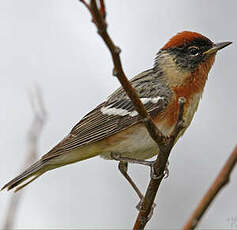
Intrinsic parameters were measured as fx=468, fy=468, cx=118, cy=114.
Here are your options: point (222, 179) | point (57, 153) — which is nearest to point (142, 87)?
point (57, 153)

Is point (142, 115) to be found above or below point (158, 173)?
above

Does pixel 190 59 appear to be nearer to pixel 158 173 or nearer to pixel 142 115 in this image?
pixel 158 173

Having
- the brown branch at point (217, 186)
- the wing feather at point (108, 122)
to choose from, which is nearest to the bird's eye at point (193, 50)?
the wing feather at point (108, 122)

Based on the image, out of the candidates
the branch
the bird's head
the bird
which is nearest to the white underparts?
the bird

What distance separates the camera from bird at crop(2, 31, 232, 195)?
Answer: 382 centimetres

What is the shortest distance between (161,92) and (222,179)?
2581mm

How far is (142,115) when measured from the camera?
2.27m

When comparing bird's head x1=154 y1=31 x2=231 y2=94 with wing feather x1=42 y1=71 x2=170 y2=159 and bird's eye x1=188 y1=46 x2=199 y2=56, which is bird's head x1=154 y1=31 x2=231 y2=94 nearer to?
bird's eye x1=188 y1=46 x2=199 y2=56

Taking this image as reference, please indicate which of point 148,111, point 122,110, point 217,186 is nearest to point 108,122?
point 122,110

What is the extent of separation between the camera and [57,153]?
13.1ft

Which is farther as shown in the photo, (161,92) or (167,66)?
(167,66)

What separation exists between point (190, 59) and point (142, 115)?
197cm

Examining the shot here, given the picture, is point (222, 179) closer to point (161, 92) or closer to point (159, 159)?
point (159, 159)

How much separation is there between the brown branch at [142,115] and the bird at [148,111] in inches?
39.7
